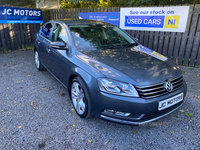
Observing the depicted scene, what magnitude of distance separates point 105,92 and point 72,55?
1096 mm

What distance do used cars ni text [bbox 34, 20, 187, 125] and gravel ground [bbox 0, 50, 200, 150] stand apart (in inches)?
13.6

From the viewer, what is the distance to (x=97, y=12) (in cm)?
699

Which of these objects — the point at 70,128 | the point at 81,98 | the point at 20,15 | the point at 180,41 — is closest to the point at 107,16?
the point at 180,41

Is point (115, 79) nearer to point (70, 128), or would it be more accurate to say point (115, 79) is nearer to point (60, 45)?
point (70, 128)

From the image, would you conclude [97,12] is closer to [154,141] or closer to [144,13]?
[144,13]

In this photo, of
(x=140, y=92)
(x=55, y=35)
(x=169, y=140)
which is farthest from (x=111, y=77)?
(x=55, y=35)

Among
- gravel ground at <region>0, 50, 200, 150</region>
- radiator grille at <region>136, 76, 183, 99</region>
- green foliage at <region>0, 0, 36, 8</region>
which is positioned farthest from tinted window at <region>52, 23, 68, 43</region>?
green foliage at <region>0, 0, 36, 8</region>

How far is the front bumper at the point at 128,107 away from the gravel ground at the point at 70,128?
393mm

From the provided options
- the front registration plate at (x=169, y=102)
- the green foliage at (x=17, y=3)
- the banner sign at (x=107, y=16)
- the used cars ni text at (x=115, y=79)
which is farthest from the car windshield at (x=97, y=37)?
the green foliage at (x=17, y=3)

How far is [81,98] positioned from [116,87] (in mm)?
791

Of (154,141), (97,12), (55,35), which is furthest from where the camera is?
(97,12)

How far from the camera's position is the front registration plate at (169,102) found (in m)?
2.12

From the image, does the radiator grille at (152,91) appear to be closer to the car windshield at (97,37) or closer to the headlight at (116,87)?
the headlight at (116,87)

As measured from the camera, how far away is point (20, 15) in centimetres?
718
